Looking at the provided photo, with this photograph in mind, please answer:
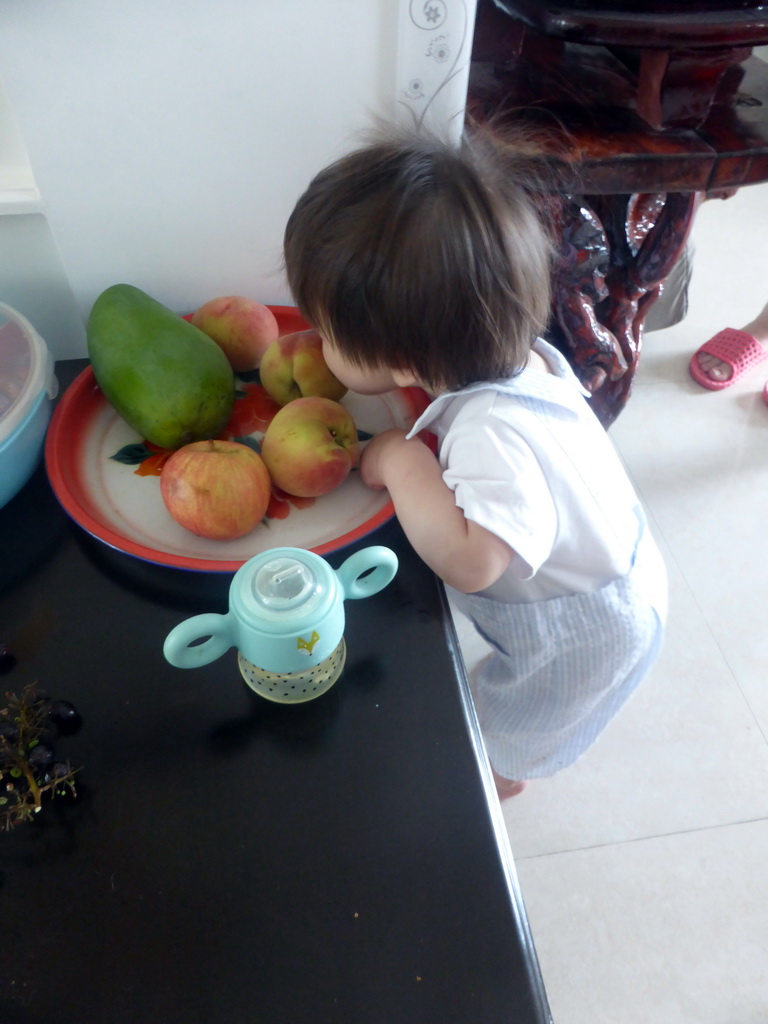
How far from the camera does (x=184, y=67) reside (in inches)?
24.8

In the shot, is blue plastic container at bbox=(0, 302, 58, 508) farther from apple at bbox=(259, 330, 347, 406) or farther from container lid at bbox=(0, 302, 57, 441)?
apple at bbox=(259, 330, 347, 406)

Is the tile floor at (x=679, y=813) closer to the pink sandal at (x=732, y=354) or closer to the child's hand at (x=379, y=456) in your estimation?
the pink sandal at (x=732, y=354)

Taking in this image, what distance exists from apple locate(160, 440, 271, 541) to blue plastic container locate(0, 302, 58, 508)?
14cm

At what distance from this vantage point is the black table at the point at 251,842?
0.42 metres

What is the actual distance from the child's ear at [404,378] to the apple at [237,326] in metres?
0.21

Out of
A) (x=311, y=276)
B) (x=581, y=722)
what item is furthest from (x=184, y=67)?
(x=581, y=722)

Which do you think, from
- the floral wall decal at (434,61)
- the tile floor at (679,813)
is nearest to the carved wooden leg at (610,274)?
the floral wall decal at (434,61)

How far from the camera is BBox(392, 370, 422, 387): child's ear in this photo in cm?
59

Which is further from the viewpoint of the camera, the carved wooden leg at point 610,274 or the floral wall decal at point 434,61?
the carved wooden leg at point 610,274

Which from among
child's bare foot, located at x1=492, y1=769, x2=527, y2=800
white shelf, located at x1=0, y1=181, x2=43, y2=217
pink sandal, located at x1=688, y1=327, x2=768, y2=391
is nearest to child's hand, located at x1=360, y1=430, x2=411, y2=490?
white shelf, located at x1=0, y1=181, x2=43, y2=217

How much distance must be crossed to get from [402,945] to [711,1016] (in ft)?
2.27

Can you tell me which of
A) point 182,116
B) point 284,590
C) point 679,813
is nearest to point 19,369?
point 182,116

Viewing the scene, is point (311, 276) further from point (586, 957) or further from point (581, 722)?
point (586, 957)

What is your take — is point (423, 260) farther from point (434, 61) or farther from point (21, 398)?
point (21, 398)
